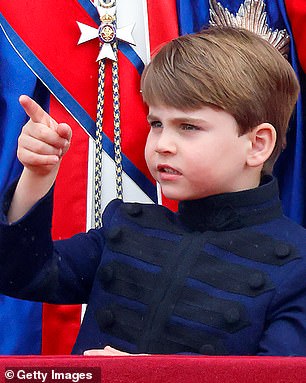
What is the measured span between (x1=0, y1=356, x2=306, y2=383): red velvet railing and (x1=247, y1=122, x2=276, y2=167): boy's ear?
0.54 metres

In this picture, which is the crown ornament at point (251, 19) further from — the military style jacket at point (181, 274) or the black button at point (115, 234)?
the black button at point (115, 234)

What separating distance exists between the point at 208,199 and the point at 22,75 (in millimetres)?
558

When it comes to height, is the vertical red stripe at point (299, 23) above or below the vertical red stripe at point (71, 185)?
above

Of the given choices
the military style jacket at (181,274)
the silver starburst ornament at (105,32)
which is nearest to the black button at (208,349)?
the military style jacket at (181,274)

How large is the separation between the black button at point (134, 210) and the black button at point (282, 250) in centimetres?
23

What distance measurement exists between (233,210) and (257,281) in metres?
0.12

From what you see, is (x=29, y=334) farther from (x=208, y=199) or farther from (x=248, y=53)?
(x=248, y=53)

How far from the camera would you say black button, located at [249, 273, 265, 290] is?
1251 millimetres

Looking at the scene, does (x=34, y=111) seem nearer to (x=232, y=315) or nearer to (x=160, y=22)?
(x=232, y=315)

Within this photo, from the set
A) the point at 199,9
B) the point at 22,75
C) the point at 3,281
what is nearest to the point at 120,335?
the point at 3,281

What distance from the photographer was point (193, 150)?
1295mm

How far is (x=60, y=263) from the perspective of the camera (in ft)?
4.53

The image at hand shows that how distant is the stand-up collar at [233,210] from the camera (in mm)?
1324

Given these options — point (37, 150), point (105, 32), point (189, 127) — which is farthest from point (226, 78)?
point (105, 32)
